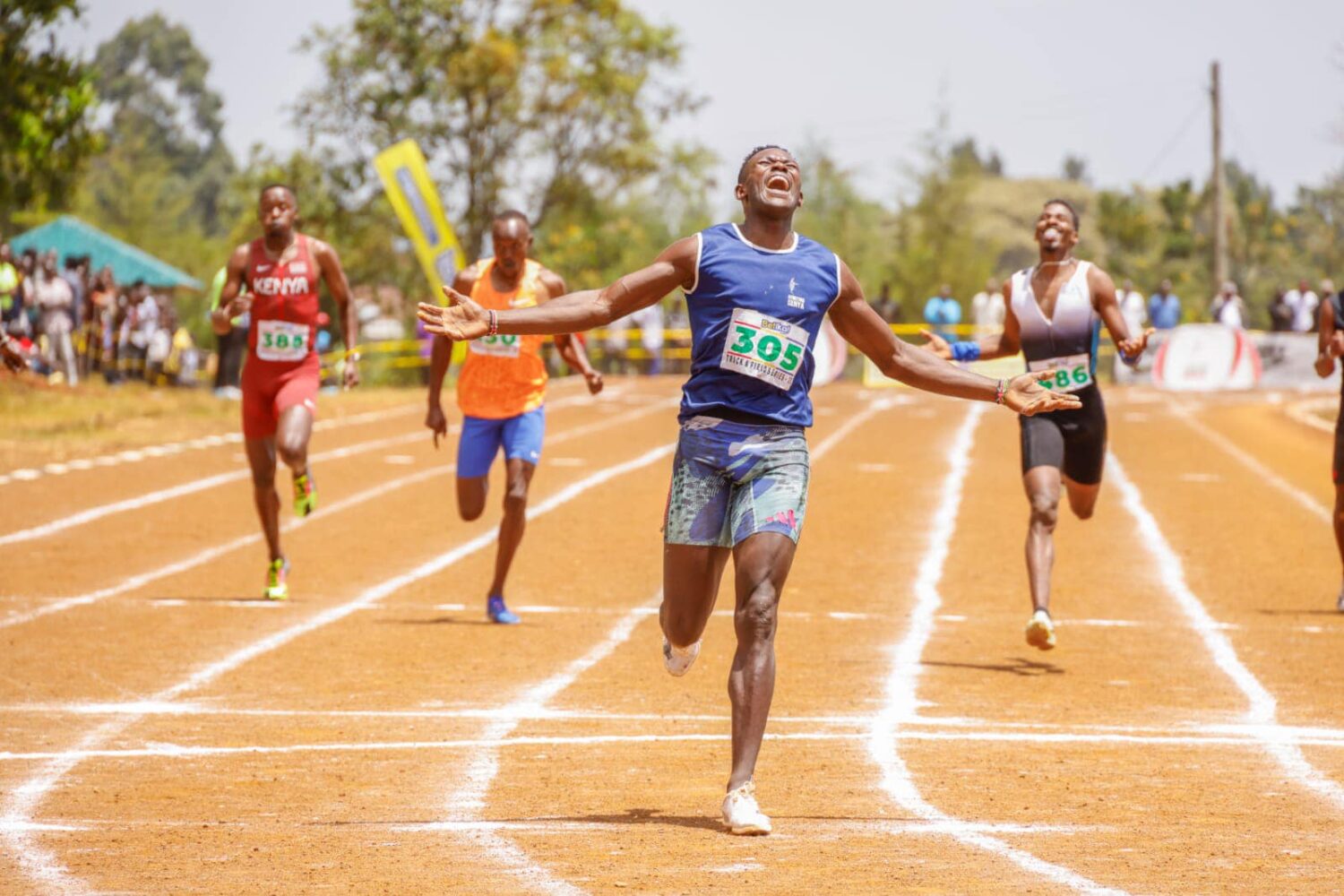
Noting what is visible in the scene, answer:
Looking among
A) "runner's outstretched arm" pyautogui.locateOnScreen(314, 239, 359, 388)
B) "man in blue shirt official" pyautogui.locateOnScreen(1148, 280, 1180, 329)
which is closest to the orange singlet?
"runner's outstretched arm" pyautogui.locateOnScreen(314, 239, 359, 388)

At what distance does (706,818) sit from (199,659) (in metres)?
4.85

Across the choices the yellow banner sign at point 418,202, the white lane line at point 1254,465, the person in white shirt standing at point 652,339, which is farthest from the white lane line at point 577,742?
the person in white shirt standing at point 652,339

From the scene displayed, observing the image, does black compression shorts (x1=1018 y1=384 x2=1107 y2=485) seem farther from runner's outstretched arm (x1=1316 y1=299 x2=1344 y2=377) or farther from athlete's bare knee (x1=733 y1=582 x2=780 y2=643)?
athlete's bare knee (x1=733 y1=582 x2=780 y2=643)

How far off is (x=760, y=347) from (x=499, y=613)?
5903 mm

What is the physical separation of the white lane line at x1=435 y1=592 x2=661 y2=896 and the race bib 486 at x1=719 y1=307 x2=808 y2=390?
1708 millimetres

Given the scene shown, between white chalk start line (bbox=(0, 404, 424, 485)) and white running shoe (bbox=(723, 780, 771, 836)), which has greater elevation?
white running shoe (bbox=(723, 780, 771, 836))

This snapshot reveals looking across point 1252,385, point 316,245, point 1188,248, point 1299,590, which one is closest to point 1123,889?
→ point 316,245

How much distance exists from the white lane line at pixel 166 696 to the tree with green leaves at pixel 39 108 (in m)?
13.0

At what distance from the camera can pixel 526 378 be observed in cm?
1276

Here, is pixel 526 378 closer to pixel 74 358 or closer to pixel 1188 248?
pixel 74 358

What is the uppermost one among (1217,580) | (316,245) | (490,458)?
(316,245)

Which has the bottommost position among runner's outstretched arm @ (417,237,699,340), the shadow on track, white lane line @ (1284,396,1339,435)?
white lane line @ (1284,396,1339,435)

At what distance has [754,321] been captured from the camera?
7.24 m

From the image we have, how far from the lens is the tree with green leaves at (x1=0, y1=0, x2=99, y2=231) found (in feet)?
101
